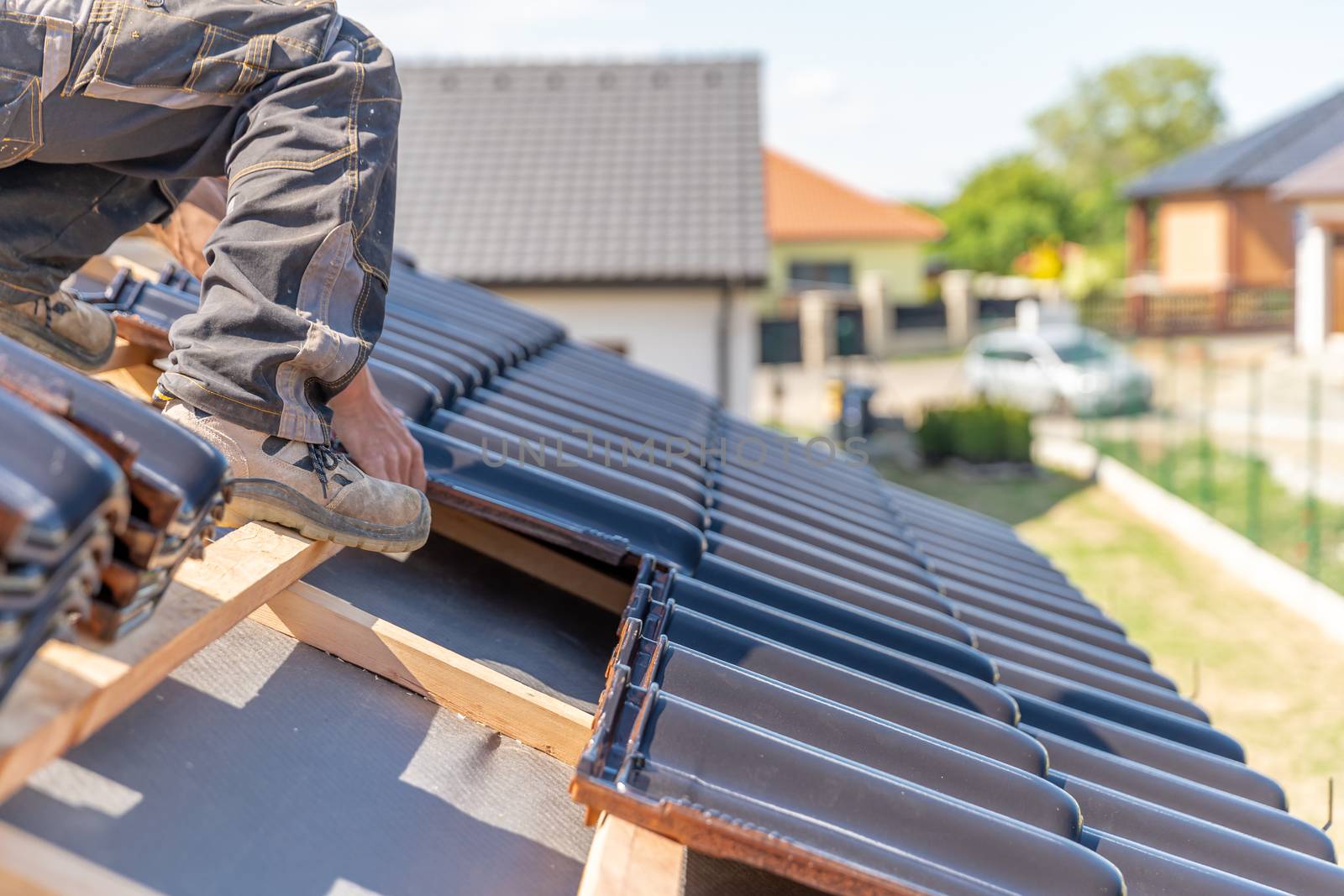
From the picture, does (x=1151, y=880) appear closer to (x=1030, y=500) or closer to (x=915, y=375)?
(x=1030, y=500)

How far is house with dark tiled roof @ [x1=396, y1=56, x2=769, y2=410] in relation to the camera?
14062mm

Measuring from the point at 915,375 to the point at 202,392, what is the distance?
86.7 ft

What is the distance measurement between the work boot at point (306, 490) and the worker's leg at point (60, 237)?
69 centimetres

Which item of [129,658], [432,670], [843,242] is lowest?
[432,670]

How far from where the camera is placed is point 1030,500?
50.3 ft

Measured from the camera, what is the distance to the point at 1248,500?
43.0 feet

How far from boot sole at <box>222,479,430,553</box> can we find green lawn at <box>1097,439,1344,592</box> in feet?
33.0

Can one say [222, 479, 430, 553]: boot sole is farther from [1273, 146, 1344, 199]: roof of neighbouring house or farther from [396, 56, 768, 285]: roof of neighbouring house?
[1273, 146, 1344, 199]: roof of neighbouring house

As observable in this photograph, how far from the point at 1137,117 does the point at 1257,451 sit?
5893 cm

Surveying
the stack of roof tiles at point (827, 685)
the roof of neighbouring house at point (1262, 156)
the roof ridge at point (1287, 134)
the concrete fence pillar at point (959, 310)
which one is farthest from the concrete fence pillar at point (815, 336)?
the stack of roof tiles at point (827, 685)

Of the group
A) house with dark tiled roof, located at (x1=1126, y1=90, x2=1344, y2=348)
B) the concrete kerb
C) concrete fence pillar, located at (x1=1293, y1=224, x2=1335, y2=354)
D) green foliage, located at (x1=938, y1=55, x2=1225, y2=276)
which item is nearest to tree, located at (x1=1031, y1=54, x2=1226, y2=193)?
green foliage, located at (x1=938, y1=55, x2=1225, y2=276)

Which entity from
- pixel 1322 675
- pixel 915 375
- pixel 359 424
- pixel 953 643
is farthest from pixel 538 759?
pixel 915 375

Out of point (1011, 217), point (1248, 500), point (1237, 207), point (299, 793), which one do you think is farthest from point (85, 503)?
point (1011, 217)

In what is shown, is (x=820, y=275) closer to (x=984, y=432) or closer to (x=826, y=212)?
(x=826, y=212)
